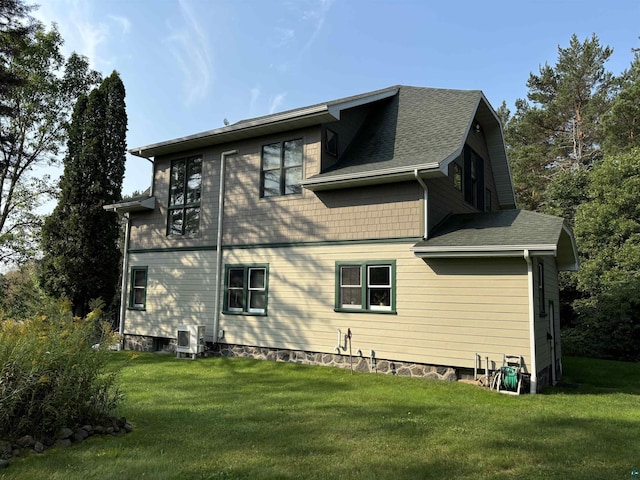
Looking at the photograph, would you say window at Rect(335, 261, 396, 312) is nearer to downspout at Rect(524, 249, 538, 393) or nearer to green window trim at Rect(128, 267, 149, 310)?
downspout at Rect(524, 249, 538, 393)

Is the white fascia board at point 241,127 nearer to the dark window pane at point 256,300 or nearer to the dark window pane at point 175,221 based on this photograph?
the dark window pane at point 175,221

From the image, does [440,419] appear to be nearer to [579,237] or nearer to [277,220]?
[277,220]

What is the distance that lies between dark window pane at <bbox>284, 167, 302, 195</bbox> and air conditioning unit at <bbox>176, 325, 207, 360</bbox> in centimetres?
456

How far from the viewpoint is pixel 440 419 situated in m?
5.92

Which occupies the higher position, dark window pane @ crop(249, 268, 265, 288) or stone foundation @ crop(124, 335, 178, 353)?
dark window pane @ crop(249, 268, 265, 288)

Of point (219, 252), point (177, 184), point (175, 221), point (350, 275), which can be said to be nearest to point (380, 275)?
point (350, 275)

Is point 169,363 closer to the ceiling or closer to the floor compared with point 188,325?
closer to the floor

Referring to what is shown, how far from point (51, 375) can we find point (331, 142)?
332 inches

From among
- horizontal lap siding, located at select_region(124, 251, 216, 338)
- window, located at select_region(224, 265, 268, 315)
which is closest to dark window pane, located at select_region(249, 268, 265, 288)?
window, located at select_region(224, 265, 268, 315)

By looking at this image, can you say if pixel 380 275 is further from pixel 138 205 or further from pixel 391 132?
pixel 138 205

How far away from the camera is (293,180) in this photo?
11.2 meters

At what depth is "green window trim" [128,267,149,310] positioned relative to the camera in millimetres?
13623

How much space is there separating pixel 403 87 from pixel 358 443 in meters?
10.9

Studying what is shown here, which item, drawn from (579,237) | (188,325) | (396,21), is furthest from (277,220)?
(579,237)
